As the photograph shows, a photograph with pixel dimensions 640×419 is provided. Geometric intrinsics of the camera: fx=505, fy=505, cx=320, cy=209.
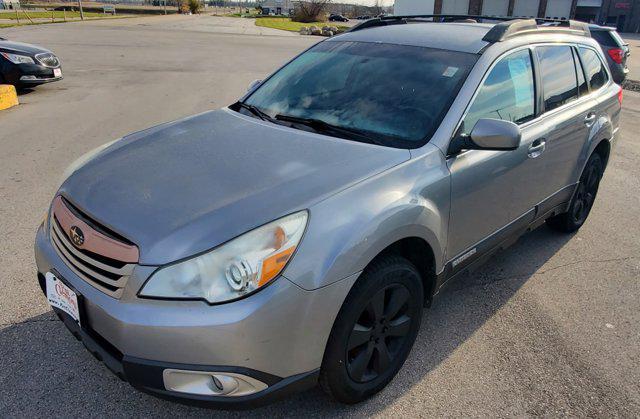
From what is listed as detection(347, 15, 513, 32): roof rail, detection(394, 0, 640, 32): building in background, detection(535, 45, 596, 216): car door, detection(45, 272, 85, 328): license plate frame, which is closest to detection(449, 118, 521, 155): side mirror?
detection(535, 45, 596, 216): car door

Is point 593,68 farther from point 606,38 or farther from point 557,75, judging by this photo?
point 606,38

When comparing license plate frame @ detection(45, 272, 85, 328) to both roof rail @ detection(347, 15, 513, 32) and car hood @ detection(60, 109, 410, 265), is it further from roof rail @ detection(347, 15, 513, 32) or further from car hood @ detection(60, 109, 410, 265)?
roof rail @ detection(347, 15, 513, 32)

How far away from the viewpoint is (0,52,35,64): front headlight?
10086 mm

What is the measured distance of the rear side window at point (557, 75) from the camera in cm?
362

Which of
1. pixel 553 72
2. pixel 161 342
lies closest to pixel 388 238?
pixel 161 342

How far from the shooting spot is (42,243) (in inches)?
102

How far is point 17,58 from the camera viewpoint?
1016cm

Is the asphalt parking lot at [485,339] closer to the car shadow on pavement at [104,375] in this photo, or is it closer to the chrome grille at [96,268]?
the car shadow on pavement at [104,375]

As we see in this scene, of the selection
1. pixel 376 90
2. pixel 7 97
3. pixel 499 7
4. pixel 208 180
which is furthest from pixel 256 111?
pixel 499 7

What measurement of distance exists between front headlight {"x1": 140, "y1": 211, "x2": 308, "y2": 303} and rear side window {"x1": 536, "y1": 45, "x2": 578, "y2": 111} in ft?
8.54

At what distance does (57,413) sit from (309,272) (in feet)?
4.79

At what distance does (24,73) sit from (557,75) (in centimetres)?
1019

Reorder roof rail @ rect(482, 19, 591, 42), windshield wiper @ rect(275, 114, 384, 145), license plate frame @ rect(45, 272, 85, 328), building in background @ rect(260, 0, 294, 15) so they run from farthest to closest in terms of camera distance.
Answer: building in background @ rect(260, 0, 294, 15), roof rail @ rect(482, 19, 591, 42), windshield wiper @ rect(275, 114, 384, 145), license plate frame @ rect(45, 272, 85, 328)

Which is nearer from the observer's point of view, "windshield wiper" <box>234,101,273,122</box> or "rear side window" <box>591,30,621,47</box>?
"windshield wiper" <box>234,101,273,122</box>
